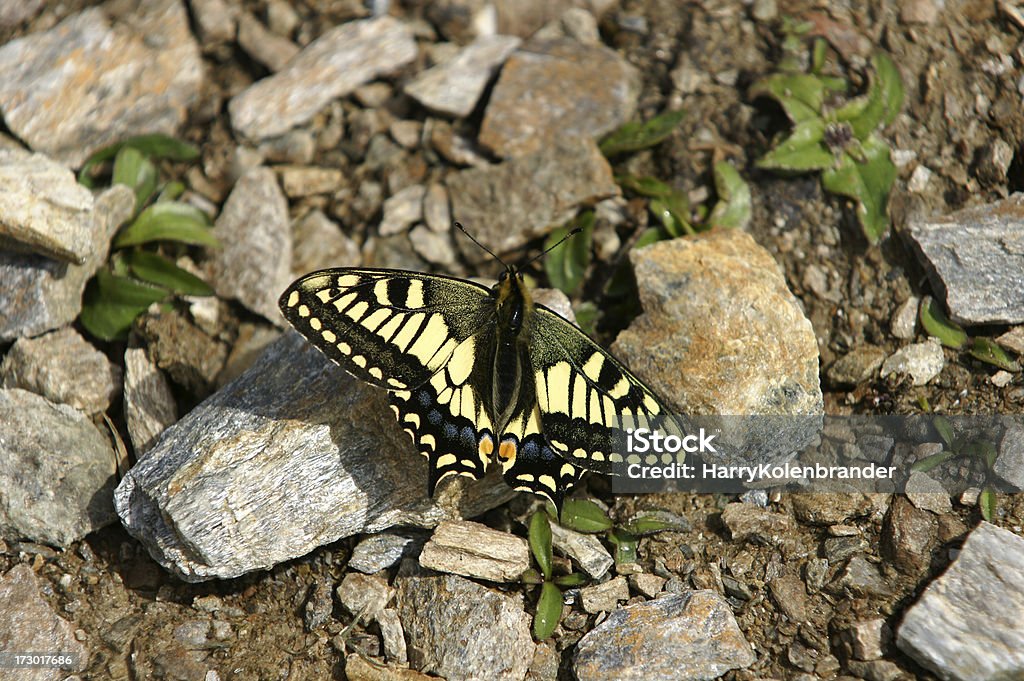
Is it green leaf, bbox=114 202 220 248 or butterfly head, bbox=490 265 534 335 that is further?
green leaf, bbox=114 202 220 248

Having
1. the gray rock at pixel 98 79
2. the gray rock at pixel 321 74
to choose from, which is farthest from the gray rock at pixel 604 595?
the gray rock at pixel 98 79

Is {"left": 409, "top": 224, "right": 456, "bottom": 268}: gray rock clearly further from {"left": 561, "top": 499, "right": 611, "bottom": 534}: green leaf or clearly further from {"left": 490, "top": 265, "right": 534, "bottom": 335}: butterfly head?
{"left": 561, "top": 499, "right": 611, "bottom": 534}: green leaf

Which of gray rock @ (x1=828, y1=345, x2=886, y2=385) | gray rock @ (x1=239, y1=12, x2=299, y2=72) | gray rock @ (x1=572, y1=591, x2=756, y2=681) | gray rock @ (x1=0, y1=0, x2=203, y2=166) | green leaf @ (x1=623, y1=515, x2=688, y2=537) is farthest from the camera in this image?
gray rock @ (x1=239, y1=12, x2=299, y2=72)

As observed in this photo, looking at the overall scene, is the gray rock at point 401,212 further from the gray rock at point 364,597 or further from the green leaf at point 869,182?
the green leaf at point 869,182

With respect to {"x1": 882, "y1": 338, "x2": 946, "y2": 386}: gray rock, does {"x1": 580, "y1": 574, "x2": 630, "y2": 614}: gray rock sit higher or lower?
lower

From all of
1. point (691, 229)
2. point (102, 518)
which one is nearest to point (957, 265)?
point (691, 229)

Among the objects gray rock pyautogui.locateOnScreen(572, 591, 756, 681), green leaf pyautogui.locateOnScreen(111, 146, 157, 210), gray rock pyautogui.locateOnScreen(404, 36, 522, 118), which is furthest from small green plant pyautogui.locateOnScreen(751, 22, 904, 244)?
green leaf pyautogui.locateOnScreen(111, 146, 157, 210)

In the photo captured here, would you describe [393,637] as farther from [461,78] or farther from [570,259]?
[461,78]
